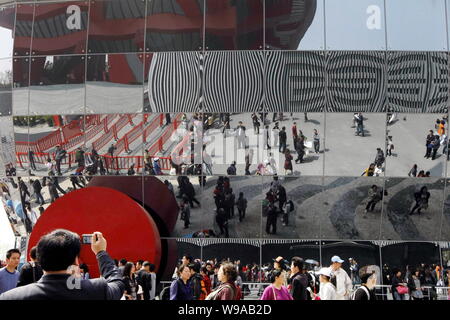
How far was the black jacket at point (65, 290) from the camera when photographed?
16.7 feet

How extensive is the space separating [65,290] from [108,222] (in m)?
15.2

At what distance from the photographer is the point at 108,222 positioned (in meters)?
20.3

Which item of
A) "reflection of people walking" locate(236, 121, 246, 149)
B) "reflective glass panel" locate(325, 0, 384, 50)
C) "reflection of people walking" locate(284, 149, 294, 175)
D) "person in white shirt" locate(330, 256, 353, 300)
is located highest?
"reflective glass panel" locate(325, 0, 384, 50)

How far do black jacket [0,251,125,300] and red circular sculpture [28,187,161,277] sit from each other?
47.6 feet

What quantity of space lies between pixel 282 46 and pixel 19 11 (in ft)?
23.6

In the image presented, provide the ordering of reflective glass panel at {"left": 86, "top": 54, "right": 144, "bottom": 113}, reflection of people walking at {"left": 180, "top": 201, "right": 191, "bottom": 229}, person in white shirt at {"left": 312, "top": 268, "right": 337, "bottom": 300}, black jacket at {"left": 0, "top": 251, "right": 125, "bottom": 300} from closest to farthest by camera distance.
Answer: black jacket at {"left": 0, "top": 251, "right": 125, "bottom": 300}
person in white shirt at {"left": 312, "top": 268, "right": 337, "bottom": 300}
reflection of people walking at {"left": 180, "top": 201, "right": 191, "bottom": 229}
reflective glass panel at {"left": 86, "top": 54, "right": 144, "bottom": 113}

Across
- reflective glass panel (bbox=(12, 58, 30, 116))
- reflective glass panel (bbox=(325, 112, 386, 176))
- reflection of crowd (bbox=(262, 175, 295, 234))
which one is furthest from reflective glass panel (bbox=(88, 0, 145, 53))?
reflective glass panel (bbox=(325, 112, 386, 176))

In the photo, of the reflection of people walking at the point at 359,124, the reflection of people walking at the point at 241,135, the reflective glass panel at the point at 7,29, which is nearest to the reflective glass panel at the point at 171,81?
the reflection of people walking at the point at 241,135

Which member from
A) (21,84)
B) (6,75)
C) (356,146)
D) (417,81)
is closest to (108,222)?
(21,84)

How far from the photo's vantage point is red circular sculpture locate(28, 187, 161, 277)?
65.6ft

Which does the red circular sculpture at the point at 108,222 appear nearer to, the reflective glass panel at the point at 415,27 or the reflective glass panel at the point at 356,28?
the reflective glass panel at the point at 356,28

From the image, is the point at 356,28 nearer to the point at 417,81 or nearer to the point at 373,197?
the point at 417,81

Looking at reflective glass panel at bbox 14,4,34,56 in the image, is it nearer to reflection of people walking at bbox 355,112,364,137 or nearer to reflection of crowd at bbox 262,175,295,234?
reflection of crowd at bbox 262,175,295,234

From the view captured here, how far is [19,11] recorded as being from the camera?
21859mm
